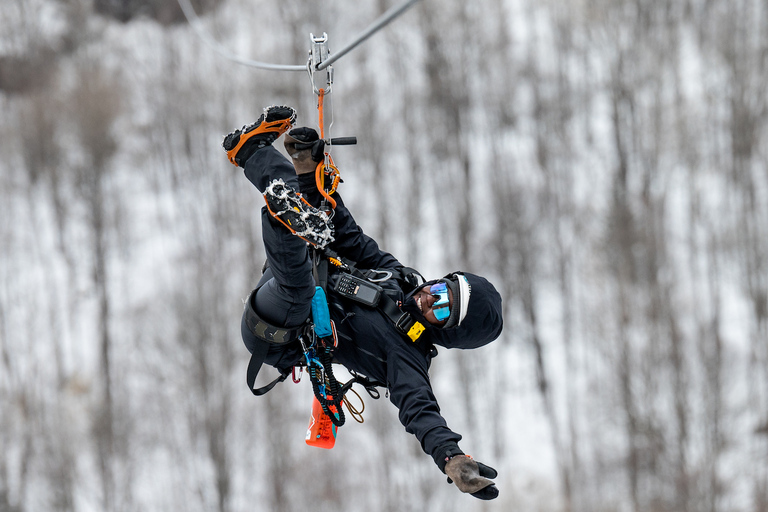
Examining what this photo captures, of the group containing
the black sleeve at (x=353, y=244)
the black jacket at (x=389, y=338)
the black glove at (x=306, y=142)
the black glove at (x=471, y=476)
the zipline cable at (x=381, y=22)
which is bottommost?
the black glove at (x=471, y=476)

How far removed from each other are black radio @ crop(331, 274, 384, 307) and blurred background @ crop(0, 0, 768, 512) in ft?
34.6

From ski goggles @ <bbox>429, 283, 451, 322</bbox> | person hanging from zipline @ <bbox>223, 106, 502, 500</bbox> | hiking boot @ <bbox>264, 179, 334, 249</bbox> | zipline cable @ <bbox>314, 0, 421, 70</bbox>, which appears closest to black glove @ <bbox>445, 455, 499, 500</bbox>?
person hanging from zipline @ <bbox>223, 106, 502, 500</bbox>

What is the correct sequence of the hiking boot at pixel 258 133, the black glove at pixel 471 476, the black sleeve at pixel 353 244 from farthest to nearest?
the black sleeve at pixel 353 244, the hiking boot at pixel 258 133, the black glove at pixel 471 476

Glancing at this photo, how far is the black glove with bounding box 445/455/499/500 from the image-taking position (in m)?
2.82

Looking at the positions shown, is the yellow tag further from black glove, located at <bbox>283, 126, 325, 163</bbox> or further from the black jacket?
black glove, located at <bbox>283, 126, 325, 163</bbox>

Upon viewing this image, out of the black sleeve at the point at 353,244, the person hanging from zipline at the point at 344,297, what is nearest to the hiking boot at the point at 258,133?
the person hanging from zipline at the point at 344,297

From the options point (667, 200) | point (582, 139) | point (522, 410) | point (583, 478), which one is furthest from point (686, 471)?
point (582, 139)

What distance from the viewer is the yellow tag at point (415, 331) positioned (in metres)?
3.46

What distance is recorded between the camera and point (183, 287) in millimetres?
15484

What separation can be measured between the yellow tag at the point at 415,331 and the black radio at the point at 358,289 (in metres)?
0.18

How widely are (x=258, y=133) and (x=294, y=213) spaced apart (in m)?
0.43

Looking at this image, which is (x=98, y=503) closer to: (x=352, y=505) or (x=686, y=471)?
(x=352, y=505)

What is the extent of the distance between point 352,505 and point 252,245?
5.02 m

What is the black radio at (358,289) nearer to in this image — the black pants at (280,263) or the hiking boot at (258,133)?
the black pants at (280,263)
